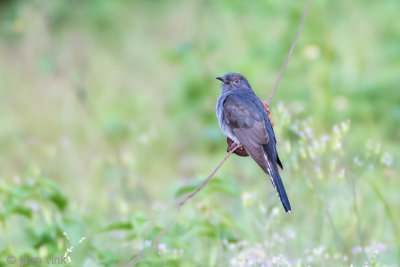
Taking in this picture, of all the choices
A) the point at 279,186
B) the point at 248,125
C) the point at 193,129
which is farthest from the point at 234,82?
the point at 193,129

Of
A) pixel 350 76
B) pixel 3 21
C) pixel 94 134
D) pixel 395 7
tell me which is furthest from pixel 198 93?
pixel 3 21

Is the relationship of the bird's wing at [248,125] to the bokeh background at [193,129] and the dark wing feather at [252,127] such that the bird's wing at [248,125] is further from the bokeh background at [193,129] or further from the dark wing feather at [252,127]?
the bokeh background at [193,129]

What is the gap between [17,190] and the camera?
11.6 feet

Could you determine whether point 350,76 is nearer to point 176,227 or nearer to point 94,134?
point 94,134

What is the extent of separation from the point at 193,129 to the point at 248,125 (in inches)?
141

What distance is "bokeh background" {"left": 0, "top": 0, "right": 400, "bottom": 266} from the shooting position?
3.79 m

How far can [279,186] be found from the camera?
112 inches

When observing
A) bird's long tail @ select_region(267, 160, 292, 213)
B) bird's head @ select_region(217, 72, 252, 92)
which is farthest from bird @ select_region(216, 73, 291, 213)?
bird's head @ select_region(217, 72, 252, 92)

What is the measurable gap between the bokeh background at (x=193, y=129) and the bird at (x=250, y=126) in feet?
0.56

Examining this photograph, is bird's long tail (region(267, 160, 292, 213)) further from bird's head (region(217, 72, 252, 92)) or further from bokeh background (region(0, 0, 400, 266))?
bird's head (region(217, 72, 252, 92))

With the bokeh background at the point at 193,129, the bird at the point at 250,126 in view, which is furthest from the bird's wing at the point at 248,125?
the bokeh background at the point at 193,129

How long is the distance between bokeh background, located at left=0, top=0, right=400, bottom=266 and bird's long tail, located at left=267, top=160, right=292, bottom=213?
408mm

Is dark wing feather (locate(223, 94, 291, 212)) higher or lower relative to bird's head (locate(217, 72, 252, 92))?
lower

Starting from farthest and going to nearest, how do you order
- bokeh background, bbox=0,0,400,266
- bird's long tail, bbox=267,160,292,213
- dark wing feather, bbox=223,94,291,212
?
bokeh background, bbox=0,0,400,266 < dark wing feather, bbox=223,94,291,212 < bird's long tail, bbox=267,160,292,213
